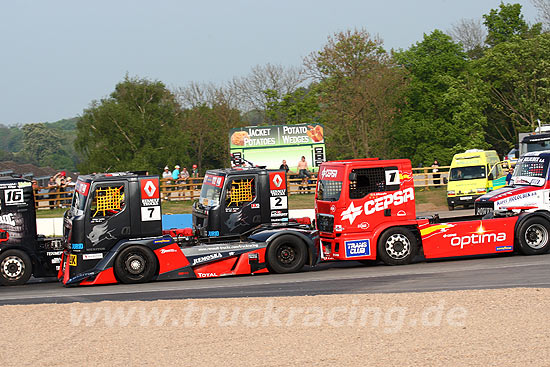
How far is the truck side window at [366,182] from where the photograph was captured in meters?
16.3

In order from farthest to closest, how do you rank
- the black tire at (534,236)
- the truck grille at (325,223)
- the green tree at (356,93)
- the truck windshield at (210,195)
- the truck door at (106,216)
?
the green tree at (356,93), the black tire at (534,236), the truck windshield at (210,195), the truck grille at (325,223), the truck door at (106,216)

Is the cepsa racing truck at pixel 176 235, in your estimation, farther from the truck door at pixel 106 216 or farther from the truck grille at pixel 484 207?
the truck grille at pixel 484 207

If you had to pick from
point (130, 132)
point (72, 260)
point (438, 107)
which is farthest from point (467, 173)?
point (130, 132)

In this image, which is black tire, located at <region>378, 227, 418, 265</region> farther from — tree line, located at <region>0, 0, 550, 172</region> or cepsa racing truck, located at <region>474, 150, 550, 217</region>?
tree line, located at <region>0, 0, 550, 172</region>

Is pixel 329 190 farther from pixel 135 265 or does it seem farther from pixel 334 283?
pixel 135 265

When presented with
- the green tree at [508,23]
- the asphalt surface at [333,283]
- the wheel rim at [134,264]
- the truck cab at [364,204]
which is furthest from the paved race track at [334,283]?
the green tree at [508,23]

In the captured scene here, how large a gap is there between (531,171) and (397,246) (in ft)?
14.0

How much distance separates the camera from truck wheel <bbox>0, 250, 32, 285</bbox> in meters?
16.3

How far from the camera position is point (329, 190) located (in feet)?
54.9

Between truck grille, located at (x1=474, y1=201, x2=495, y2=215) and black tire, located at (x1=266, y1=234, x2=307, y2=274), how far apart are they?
5.00m

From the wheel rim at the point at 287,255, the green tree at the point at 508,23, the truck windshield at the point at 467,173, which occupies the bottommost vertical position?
the wheel rim at the point at 287,255

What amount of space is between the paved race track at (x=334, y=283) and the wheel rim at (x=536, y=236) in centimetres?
42

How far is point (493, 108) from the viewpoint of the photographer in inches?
2630

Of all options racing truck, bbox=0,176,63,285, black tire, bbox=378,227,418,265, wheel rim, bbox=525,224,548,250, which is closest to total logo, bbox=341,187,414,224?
black tire, bbox=378,227,418,265
